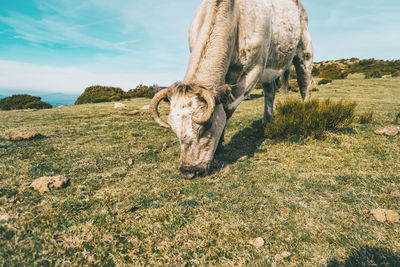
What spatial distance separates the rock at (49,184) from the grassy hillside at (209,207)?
0.11 meters

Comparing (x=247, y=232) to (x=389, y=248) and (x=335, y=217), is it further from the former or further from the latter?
(x=389, y=248)

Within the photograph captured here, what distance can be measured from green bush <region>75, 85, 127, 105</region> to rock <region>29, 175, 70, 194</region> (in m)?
16.8

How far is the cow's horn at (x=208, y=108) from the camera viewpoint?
2.86m

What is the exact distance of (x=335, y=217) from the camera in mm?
2268

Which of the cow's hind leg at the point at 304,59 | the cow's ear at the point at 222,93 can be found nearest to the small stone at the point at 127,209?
the cow's ear at the point at 222,93

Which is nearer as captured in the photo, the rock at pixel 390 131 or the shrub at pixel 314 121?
the rock at pixel 390 131

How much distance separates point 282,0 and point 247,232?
596cm

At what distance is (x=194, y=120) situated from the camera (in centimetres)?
297

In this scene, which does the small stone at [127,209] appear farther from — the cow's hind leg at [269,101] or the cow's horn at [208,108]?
the cow's hind leg at [269,101]

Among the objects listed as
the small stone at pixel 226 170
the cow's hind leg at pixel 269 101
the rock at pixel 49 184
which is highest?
the cow's hind leg at pixel 269 101

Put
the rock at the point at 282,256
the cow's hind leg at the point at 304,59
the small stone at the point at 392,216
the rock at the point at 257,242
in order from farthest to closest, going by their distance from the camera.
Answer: the cow's hind leg at the point at 304,59 → the small stone at the point at 392,216 → the rock at the point at 257,242 → the rock at the point at 282,256

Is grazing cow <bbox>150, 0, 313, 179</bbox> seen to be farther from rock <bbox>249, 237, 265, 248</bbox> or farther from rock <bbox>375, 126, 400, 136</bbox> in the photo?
rock <bbox>375, 126, 400, 136</bbox>

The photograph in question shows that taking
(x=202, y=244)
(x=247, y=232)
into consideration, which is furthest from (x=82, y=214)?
(x=247, y=232)

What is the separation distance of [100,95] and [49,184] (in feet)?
62.8
